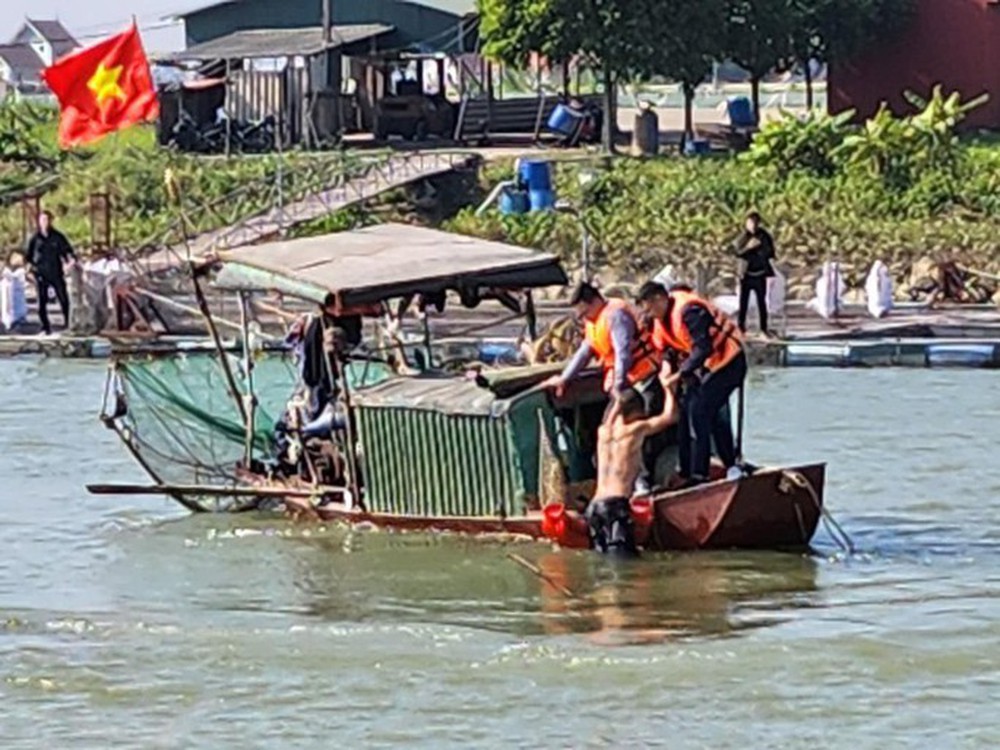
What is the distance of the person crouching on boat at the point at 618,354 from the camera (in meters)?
15.9

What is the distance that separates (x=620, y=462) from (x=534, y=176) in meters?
23.6

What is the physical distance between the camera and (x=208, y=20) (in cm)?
5175

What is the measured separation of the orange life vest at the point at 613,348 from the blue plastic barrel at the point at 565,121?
28371mm

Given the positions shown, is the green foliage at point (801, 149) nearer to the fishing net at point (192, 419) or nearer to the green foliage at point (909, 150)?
the green foliage at point (909, 150)

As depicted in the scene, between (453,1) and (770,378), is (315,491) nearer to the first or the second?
(770,378)

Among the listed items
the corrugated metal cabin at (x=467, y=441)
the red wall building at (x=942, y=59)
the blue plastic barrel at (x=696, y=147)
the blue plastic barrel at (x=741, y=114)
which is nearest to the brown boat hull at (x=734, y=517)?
the corrugated metal cabin at (x=467, y=441)

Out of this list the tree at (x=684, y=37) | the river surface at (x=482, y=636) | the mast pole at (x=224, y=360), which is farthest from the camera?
the tree at (x=684, y=37)

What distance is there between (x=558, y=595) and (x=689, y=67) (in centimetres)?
2692

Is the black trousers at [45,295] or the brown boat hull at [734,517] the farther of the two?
the black trousers at [45,295]

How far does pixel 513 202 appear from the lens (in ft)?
127

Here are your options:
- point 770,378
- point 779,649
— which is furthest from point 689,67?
point 779,649

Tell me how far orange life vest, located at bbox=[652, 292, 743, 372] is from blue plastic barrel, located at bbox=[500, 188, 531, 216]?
22.4 metres

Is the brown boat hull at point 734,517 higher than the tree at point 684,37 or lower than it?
lower

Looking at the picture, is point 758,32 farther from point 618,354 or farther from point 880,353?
point 618,354
